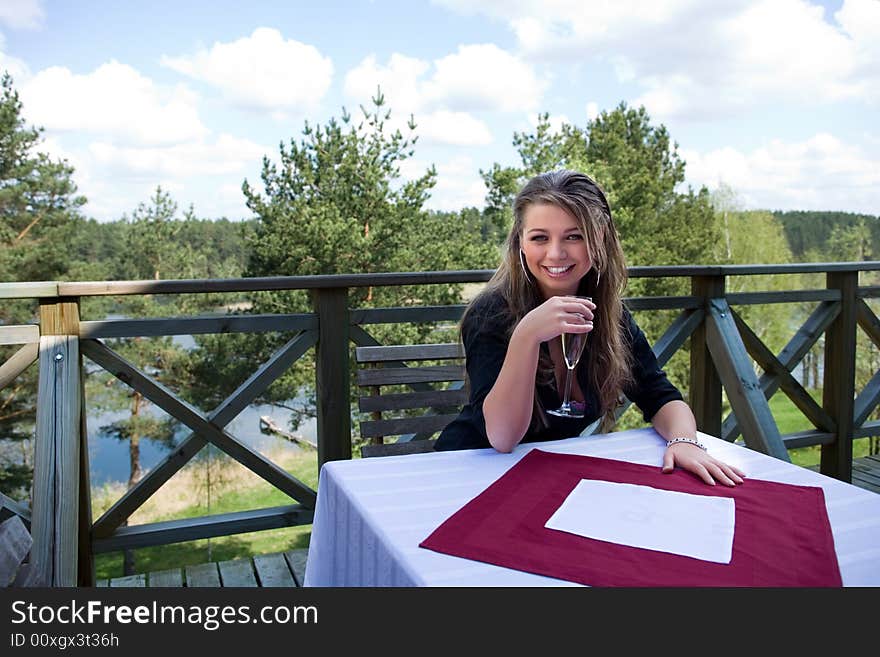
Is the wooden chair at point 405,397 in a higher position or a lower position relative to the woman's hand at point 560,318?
lower

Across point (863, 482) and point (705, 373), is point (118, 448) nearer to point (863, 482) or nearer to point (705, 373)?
point (705, 373)

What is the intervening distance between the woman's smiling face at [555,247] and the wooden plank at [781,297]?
198 centimetres

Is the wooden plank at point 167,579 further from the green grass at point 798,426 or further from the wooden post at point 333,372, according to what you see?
the green grass at point 798,426

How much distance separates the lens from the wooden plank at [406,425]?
2.52m

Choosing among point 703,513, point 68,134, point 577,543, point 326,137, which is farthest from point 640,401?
point 68,134

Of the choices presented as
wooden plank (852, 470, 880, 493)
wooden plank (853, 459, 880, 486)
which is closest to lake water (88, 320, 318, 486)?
wooden plank (853, 459, 880, 486)

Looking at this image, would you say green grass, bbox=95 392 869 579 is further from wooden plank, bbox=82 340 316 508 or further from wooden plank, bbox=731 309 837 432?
wooden plank, bbox=731 309 837 432

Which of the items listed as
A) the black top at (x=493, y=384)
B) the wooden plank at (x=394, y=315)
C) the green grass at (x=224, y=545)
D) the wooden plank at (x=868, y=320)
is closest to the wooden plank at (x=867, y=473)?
the wooden plank at (x=868, y=320)

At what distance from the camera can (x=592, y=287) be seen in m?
1.68

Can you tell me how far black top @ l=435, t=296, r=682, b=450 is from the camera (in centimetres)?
160

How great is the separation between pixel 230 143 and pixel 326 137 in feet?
44.1

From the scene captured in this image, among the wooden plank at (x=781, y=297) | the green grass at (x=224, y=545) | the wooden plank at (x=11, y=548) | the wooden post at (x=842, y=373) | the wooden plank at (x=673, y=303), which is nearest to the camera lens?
the wooden plank at (x=11, y=548)

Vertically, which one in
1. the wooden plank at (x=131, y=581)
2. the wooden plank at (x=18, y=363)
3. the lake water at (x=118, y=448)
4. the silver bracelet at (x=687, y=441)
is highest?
the wooden plank at (x=18, y=363)

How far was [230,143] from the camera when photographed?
86.8ft
